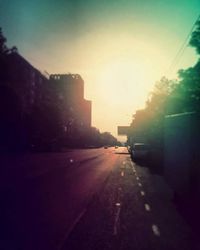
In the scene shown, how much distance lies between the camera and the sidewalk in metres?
7.39

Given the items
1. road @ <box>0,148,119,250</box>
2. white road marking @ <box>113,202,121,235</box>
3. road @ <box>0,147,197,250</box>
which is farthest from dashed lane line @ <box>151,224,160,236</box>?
road @ <box>0,148,119,250</box>

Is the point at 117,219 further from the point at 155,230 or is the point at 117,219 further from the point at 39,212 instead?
the point at 39,212

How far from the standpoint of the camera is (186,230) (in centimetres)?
894

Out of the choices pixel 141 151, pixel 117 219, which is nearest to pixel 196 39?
pixel 141 151

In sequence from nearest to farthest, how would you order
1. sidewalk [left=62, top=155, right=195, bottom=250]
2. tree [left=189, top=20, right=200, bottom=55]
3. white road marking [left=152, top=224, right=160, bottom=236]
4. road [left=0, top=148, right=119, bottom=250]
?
sidewalk [left=62, top=155, right=195, bottom=250] → road [left=0, top=148, right=119, bottom=250] → white road marking [left=152, top=224, right=160, bottom=236] → tree [left=189, top=20, right=200, bottom=55]

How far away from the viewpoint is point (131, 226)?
9.18 m

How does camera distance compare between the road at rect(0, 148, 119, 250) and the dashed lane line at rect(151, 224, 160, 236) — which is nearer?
the road at rect(0, 148, 119, 250)

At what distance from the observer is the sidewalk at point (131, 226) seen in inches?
291

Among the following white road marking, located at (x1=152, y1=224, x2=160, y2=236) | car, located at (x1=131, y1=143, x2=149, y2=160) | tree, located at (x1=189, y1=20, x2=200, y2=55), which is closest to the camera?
white road marking, located at (x1=152, y1=224, x2=160, y2=236)

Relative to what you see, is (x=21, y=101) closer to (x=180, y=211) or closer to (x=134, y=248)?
(x=180, y=211)

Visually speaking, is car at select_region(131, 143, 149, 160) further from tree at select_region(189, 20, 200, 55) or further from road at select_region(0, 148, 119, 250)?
road at select_region(0, 148, 119, 250)

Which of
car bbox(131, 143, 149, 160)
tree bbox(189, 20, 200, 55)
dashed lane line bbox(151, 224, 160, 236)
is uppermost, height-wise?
tree bbox(189, 20, 200, 55)

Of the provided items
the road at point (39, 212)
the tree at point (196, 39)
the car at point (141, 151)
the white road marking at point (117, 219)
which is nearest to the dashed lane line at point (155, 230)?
the white road marking at point (117, 219)

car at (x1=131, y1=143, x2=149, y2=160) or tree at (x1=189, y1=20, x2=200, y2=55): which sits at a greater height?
tree at (x1=189, y1=20, x2=200, y2=55)
